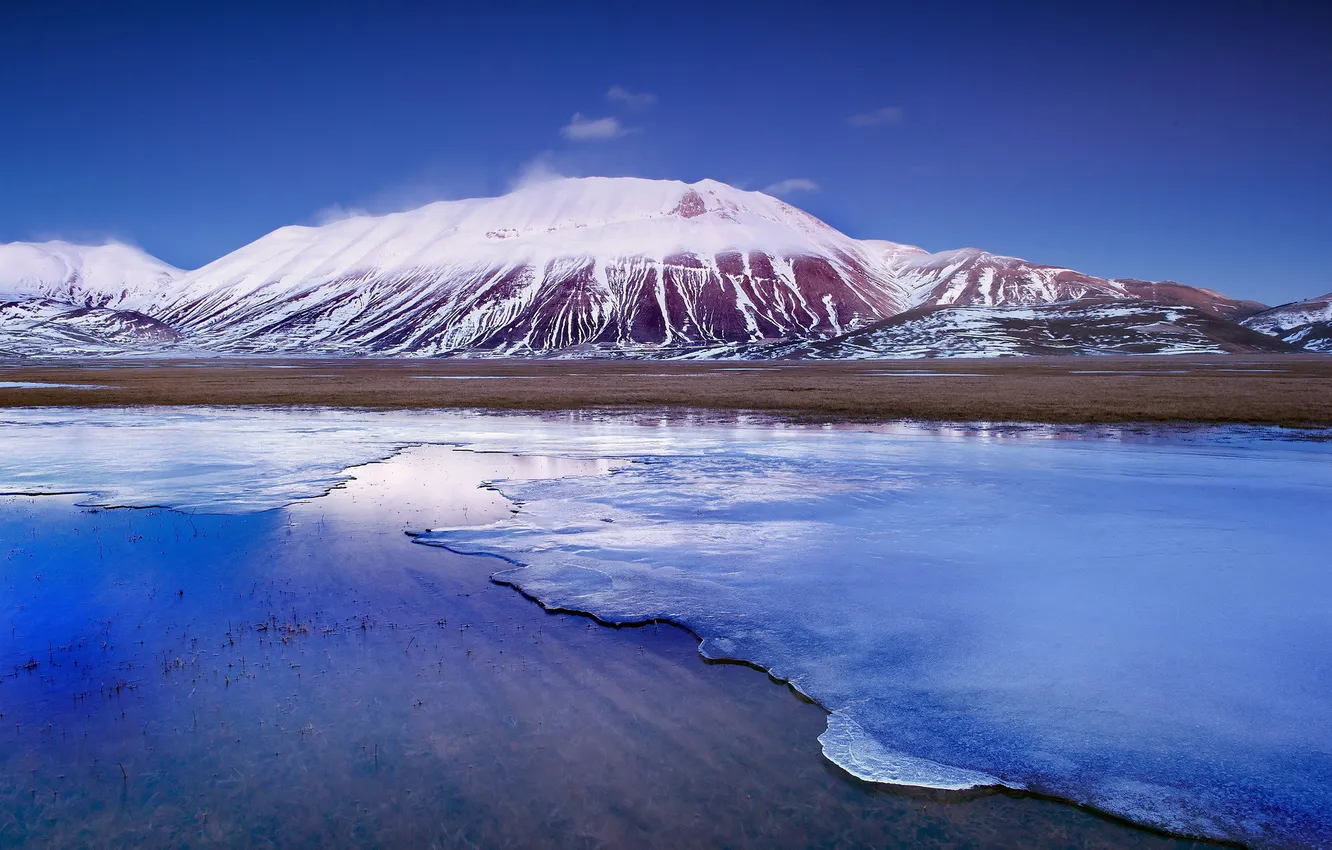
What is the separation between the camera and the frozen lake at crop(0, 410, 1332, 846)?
679cm

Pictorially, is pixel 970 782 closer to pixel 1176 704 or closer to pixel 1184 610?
pixel 1176 704

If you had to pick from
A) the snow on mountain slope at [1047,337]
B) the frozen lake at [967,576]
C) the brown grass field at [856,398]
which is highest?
the snow on mountain slope at [1047,337]

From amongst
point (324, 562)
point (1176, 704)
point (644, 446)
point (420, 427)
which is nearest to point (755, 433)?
point (644, 446)

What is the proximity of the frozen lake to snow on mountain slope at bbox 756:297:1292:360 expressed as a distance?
14498cm

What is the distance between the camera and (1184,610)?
989 centimetres

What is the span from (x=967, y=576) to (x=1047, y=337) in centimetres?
18101

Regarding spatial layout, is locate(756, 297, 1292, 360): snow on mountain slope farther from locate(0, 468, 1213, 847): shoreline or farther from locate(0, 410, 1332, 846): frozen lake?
locate(0, 468, 1213, 847): shoreline

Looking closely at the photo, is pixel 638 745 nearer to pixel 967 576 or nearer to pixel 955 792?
pixel 955 792

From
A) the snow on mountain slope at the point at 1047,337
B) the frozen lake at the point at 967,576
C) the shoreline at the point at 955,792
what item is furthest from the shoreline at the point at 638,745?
the snow on mountain slope at the point at 1047,337

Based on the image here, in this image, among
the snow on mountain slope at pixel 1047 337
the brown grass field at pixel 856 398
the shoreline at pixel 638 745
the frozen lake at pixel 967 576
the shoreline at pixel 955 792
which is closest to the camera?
the shoreline at pixel 955 792

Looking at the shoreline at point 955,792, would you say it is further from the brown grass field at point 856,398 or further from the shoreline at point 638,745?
the brown grass field at point 856,398

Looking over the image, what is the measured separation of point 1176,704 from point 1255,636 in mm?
2394

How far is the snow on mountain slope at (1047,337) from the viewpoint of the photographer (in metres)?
164

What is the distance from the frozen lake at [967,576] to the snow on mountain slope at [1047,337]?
476 feet
